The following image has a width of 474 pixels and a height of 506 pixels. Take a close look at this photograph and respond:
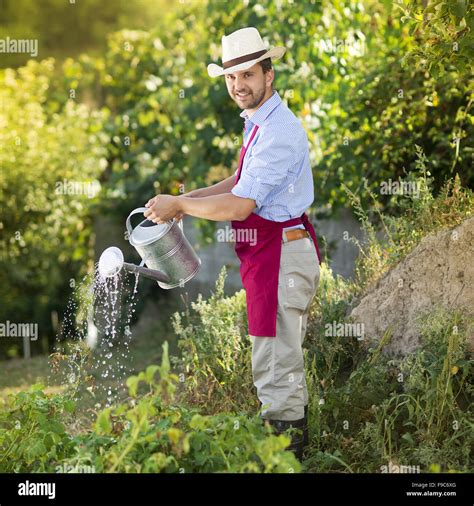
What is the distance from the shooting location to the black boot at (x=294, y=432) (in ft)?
11.5

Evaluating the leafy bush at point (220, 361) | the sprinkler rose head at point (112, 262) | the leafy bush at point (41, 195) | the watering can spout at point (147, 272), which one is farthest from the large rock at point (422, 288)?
the leafy bush at point (41, 195)

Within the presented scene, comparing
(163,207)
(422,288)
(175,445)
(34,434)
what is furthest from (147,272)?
(422,288)

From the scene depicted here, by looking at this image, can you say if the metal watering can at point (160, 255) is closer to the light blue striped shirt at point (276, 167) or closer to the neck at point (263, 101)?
the light blue striped shirt at point (276, 167)

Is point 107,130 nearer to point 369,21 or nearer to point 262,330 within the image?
point 369,21

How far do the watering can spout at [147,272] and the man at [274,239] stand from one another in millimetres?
254

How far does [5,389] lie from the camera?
5.91 metres

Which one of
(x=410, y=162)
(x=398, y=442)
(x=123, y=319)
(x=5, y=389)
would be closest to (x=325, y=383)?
(x=398, y=442)

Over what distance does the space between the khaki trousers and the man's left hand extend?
43 centimetres

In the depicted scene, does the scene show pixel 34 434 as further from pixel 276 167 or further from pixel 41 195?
pixel 41 195

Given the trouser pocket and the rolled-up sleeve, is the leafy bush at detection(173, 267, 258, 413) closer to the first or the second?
the trouser pocket

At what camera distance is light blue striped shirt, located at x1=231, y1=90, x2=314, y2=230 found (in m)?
3.39

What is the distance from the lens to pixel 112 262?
3547 millimetres

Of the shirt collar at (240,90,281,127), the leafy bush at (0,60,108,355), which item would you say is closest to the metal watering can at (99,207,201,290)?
the shirt collar at (240,90,281,127)

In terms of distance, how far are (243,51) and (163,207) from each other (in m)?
0.68
